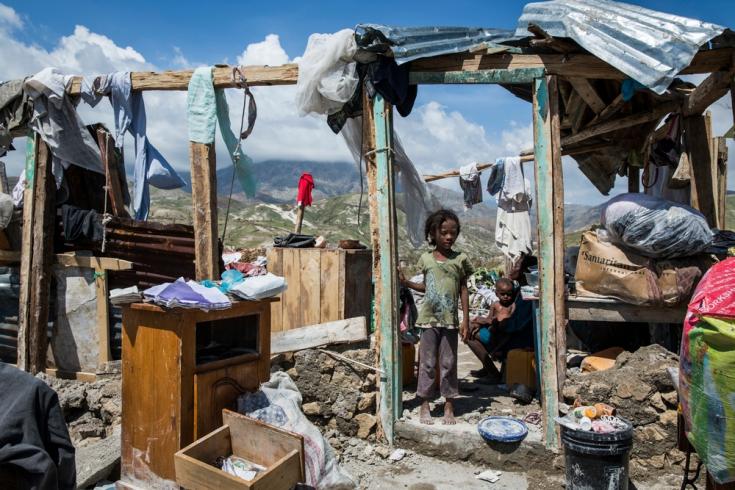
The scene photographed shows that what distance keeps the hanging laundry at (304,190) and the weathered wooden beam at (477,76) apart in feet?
9.47

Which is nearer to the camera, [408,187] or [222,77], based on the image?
[222,77]

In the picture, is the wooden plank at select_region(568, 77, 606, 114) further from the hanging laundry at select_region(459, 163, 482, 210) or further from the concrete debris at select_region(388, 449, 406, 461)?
the concrete debris at select_region(388, 449, 406, 461)

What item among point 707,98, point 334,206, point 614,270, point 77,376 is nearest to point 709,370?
point 614,270

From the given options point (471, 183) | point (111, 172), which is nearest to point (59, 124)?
point (111, 172)

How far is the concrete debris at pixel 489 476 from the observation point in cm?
447

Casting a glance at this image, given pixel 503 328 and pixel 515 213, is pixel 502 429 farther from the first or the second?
pixel 515 213

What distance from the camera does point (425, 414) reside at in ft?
16.3

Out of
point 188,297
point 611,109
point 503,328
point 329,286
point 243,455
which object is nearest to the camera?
point 188,297

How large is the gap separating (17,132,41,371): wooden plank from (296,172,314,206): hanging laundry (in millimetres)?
3040

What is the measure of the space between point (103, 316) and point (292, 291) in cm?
219

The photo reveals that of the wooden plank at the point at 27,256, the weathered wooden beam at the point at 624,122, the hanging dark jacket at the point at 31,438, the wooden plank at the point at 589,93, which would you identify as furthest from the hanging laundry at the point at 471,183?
the hanging dark jacket at the point at 31,438

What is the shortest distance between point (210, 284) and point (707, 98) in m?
4.75

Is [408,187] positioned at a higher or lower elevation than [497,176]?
lower

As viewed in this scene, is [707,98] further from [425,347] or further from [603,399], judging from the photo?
[425,347]
